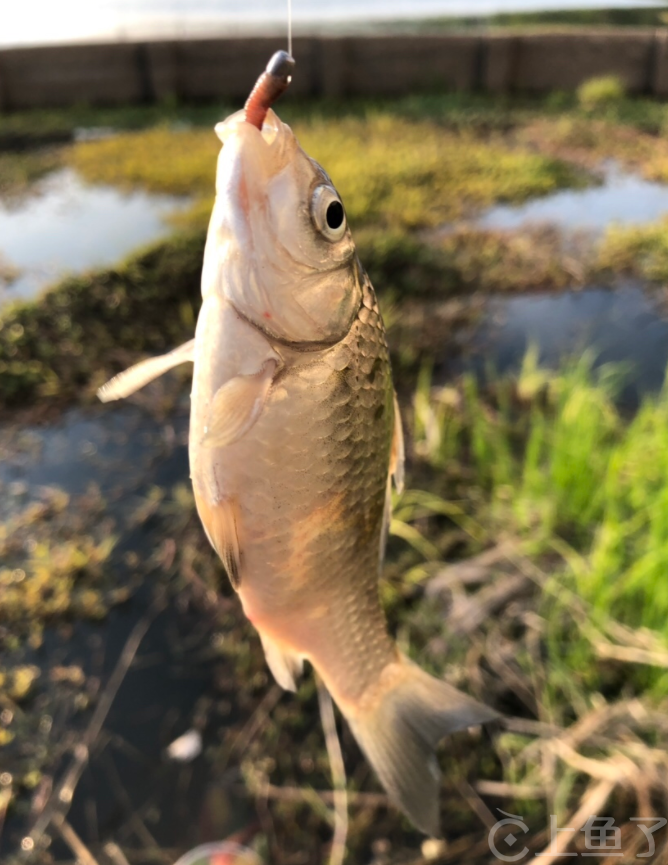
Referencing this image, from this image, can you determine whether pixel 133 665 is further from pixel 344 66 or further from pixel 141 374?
pixel 344 66

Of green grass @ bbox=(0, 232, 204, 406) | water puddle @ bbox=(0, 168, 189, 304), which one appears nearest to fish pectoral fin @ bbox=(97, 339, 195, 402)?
green grass @ bbox=(0, 232, 204, 406)

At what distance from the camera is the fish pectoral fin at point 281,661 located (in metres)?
0.77

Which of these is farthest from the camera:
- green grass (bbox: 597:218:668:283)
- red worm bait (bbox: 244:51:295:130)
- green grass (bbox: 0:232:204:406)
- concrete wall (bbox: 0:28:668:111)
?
concrete wall (bbox: 0:28:668:111)

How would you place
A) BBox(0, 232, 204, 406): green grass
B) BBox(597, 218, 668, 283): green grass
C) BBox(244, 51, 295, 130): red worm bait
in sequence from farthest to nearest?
BBox(597, 218, 668, 283): green grass, BBox(0, 232, 204, 406): green grass, BBox(244, 51, 295, 130): red worm bait

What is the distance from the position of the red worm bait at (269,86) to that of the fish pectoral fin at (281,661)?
562mm

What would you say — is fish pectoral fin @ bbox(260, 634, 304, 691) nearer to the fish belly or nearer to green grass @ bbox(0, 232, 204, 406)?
the fish belly

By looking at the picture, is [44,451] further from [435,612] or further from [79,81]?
[79,81]

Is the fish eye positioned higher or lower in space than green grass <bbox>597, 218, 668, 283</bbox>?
higher

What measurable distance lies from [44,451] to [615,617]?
2259mm

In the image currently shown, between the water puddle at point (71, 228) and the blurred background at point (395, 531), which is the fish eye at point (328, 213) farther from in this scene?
the water puddle at point (71, 228)

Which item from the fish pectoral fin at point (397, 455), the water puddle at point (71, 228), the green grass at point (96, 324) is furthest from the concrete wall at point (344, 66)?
the fish pectoral fin at point (397, 455)

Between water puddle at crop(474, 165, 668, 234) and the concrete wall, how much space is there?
345cm

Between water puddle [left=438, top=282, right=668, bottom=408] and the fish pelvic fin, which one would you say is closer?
the fish pelvic fin

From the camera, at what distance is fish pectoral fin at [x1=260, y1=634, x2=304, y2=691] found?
2.51 ft
